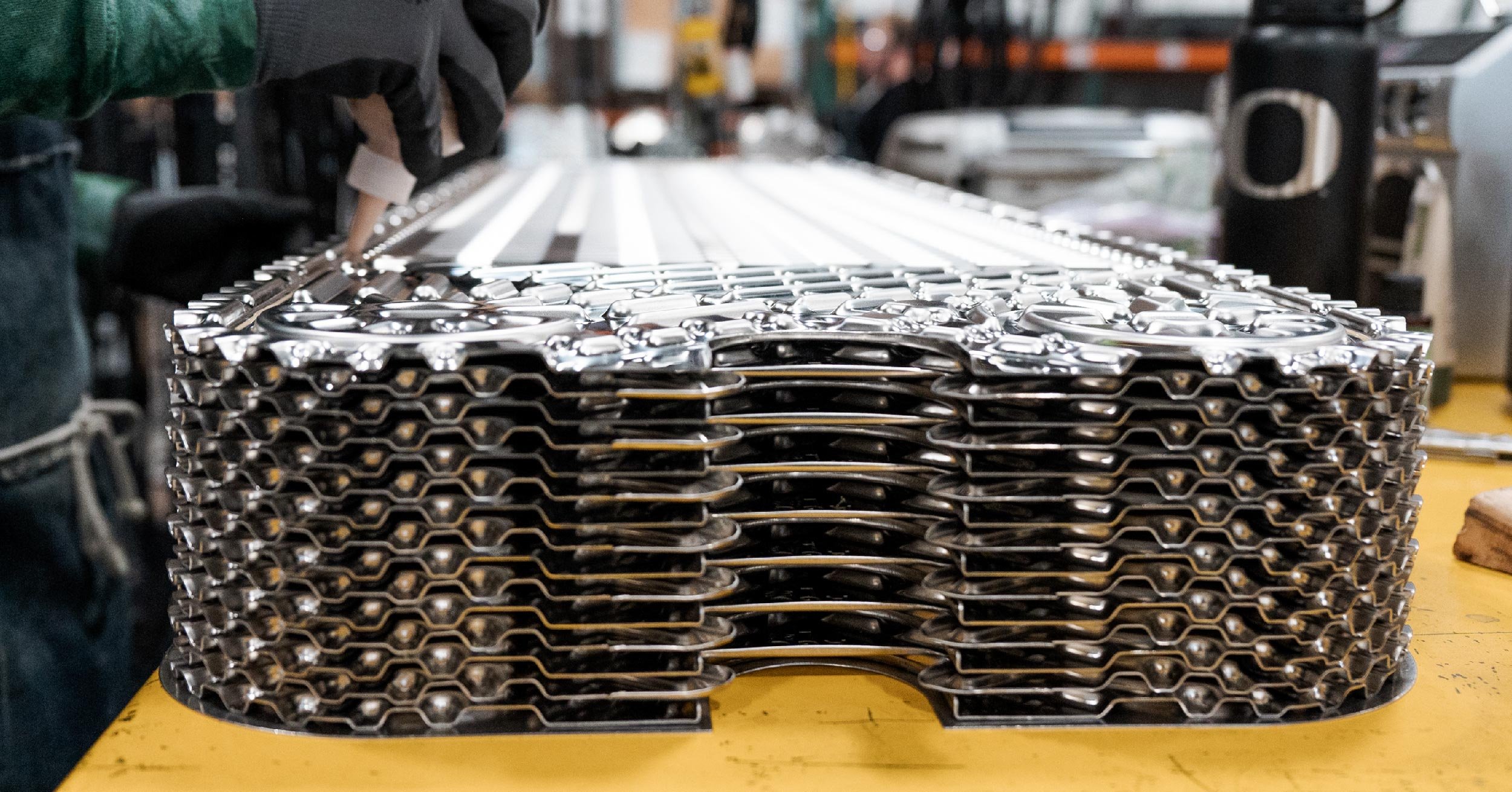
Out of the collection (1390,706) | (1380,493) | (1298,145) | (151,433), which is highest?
(1298,145)

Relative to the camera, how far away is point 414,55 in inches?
32.7

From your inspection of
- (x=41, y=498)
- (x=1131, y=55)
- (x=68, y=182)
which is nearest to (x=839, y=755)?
(x=41, y=498)

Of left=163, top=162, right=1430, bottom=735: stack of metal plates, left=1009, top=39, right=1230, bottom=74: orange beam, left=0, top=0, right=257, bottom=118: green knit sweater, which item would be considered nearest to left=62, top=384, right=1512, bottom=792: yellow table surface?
left=163, top=162, right=1430, bottom=735: stack of metal plates

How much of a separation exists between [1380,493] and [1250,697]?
135 mm

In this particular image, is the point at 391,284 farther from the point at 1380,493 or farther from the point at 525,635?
the point at 1380,493

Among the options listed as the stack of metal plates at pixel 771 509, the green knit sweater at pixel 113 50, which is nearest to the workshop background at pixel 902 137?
the stack of metal plates at pixel 771 509

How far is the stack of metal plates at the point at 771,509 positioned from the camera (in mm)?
577

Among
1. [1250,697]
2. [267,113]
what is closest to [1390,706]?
[1250,697]

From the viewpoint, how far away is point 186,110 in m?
2.22

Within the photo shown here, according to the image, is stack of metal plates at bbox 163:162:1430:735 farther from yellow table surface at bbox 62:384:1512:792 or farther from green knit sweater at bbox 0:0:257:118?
green knit sweater at bbox 0:0:257:118

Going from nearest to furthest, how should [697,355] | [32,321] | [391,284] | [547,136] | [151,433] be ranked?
[697,355] → [391,284] → [32,321] → [151,433] → [547,136]

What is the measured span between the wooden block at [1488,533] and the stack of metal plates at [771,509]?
0.87ft

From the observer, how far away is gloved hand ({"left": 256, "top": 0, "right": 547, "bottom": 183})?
78 centimetres

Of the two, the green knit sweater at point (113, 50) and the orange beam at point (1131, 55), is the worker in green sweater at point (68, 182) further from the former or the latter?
the orange beam at point (1131, 55)
